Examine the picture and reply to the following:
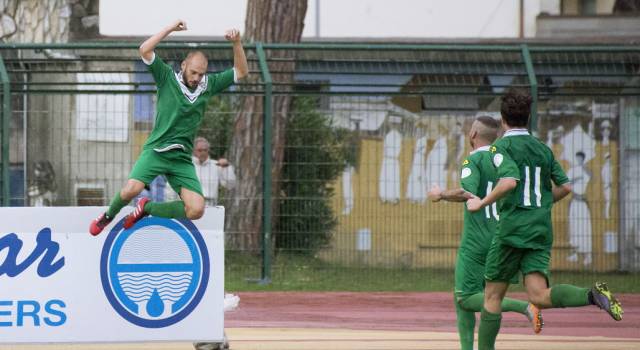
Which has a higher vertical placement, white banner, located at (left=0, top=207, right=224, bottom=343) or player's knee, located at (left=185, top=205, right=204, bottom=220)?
player's knee, located at (left=185, top=205, right=204, bottom=220)

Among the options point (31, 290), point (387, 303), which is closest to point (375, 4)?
point (387, 303)

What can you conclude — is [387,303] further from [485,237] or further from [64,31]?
[64,31]

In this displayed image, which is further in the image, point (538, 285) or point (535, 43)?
point (535, 43)

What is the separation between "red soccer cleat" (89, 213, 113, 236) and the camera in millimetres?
8539

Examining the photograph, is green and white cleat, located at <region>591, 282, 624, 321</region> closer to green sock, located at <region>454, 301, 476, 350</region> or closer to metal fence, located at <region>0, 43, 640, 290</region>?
green sock, located at <region>454, 301, 476, 350</region>

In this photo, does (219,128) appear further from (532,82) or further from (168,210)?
(168,210)

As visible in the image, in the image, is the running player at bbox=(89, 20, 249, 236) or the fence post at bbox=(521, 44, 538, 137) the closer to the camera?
the running player at bbox=(89, 20, 249, 236)

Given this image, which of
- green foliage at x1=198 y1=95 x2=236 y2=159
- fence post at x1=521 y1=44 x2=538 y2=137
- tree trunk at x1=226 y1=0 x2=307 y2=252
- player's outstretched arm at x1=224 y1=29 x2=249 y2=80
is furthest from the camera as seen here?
green foliage at x1=198 y1=95 x2=236 y2=159

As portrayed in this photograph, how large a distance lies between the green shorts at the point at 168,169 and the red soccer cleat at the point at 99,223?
57.4 inches

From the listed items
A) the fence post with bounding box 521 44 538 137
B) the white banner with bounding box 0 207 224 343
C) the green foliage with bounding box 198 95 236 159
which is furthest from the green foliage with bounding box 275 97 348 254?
the white banner with bounding box 0 207 224 343

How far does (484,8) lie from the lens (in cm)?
2877

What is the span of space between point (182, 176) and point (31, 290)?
76.9 inches

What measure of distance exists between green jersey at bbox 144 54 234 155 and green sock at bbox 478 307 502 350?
3.01 metres

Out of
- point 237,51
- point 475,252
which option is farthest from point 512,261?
point 237,51
